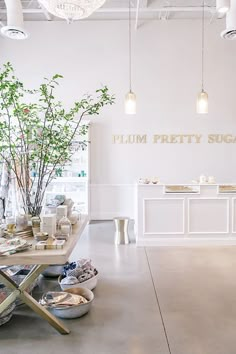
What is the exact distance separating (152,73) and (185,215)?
4.01 metres

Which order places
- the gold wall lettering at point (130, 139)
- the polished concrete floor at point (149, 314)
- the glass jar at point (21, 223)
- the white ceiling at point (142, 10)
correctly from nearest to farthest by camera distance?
the polished concrete floor at point (149, 314) → the glass jar at point (21, 223) → the white ceiling at point (142, 10) → the gold wall lettering at point (130, 139)

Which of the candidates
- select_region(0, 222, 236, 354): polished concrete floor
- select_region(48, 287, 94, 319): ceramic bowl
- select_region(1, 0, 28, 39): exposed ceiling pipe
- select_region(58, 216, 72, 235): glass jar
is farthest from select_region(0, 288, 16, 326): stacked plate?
select_region(1, 0, 28, 39): exposed ceiling pipe

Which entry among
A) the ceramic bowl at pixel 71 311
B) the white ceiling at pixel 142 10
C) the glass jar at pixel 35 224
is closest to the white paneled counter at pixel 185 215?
the ceramic bowl at pixel 71 311

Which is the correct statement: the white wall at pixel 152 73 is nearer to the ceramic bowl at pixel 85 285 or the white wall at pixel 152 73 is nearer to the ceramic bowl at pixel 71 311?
the ceramic bowl at pixel 85 285

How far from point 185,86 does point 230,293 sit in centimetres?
555

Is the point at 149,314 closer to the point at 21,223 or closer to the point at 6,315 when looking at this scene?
the point at 6,315

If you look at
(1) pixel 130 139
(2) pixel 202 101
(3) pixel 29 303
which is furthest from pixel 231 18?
(3) pixel 29 303

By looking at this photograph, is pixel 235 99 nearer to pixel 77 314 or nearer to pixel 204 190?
pixel 204 190

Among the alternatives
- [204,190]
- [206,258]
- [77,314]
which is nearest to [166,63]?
[204,190]

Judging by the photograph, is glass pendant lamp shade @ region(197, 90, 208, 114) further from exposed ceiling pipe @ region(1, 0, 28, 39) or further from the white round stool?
exposed ceiling pipe @ region(1, 0, 28, 39)

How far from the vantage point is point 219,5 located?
4.48 m

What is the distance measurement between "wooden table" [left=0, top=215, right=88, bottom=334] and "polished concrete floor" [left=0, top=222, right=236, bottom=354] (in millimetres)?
166

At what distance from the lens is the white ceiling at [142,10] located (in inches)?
273

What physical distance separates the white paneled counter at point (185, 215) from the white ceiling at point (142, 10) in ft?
13.6
